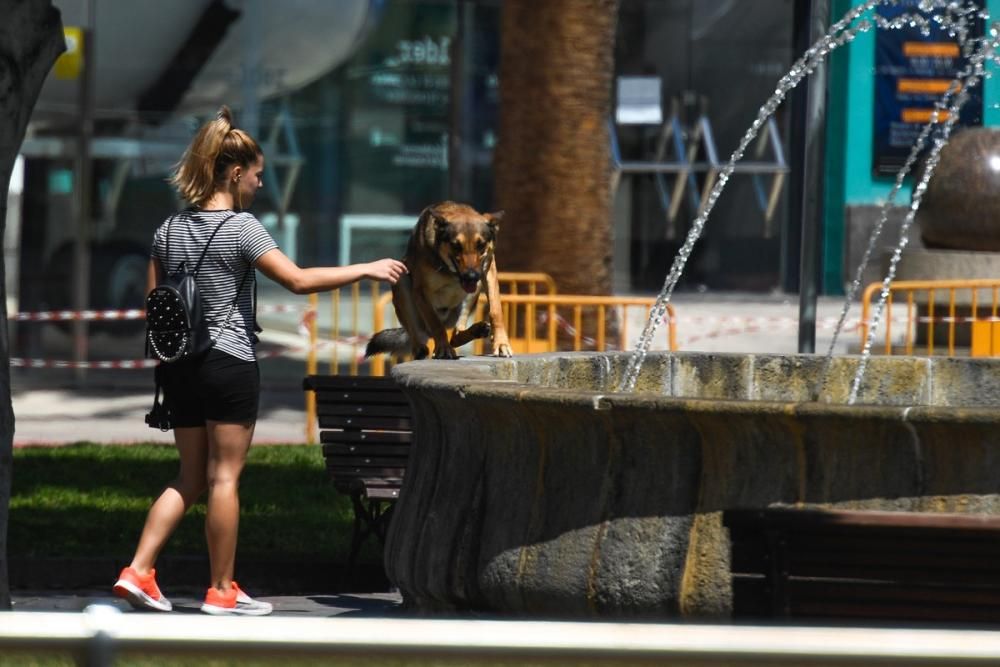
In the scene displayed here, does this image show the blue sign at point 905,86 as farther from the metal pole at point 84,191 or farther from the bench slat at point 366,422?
the bench slat at point 366,422

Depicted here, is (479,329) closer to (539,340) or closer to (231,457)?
(231,457)

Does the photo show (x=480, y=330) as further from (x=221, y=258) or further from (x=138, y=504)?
(x=138, y=504)

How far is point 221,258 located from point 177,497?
915 millimetres

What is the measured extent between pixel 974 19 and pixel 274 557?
14329 millimetres

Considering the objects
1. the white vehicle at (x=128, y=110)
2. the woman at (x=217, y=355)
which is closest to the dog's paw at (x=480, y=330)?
the woman at (x=217, y=355)

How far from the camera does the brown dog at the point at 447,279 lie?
6754 millimetres

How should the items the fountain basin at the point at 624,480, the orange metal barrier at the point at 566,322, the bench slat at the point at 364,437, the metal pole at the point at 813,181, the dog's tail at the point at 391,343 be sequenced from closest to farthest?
the fountain basin at the point at 624,480
the dog's tail at the point at 391,343
the bench slat at the point at 364,437
the metal pole at the point at 813,181
the orange metal barrier at the point at 566,322

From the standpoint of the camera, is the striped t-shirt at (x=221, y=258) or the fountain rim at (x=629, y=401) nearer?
the fountain rim at (x=629, y=401)

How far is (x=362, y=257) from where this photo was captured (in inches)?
690

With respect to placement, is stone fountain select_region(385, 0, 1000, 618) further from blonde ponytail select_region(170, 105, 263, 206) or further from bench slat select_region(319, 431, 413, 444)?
bench slat select_region(319, 431, 413, 444)

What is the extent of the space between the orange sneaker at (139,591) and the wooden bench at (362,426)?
1199mm

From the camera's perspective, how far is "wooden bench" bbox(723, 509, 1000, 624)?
4.53 meters

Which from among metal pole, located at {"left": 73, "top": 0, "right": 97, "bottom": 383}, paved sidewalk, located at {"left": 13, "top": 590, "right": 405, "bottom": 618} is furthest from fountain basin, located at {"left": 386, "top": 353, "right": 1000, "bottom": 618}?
metal pole, located at {"left": 73, "top": 0, "right": 97, "bottom": 383}

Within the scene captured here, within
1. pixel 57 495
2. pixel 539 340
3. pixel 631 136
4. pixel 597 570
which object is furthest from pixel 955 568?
pixel 631 136
